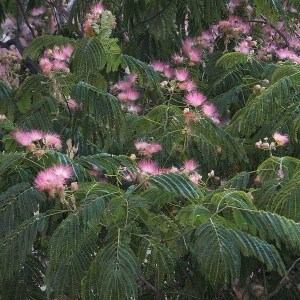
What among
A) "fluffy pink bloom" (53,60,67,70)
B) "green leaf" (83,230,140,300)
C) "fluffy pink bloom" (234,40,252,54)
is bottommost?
"green leaf" (83,230,140,300)

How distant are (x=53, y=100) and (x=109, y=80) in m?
1.50

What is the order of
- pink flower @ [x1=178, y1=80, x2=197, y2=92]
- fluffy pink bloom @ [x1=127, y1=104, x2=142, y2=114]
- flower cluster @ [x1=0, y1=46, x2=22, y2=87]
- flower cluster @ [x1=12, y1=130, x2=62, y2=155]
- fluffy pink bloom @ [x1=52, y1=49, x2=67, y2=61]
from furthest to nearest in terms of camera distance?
flower cluster @ [x1=0, y1=46, x2=22, y2=87] → fluffy pink bloom @ [x1=127, y1=104, x2=142, y2=114] → pink flower @ [x1=178, y1=80, x2=197, y2=92] → fluffy pink bloom @ [x1=52, y1=49, x2=67, y2=61] → flower cluster @ [x1=12, y1=130, x2=62, y2=155]

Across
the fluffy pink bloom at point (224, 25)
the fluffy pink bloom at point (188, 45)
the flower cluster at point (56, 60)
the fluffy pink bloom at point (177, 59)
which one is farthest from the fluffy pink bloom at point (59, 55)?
the fluffy pink bloom at point (224, 25)

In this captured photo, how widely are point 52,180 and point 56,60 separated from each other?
1.10 metres

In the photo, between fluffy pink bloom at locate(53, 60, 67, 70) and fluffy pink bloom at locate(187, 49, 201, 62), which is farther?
fluffy pink bloom at locate(187, 49, 201, 62)

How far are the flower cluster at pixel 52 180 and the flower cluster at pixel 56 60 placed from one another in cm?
92

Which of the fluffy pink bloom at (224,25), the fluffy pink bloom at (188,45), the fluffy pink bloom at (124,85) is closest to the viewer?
the fluffy pink bloom at (124,85)

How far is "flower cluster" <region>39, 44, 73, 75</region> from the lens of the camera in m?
3.62

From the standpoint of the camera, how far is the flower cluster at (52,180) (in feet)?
9.04

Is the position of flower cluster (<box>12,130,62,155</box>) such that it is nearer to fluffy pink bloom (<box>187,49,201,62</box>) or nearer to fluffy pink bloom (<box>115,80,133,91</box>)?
fluffy pink bloom (<box>115,80,133,91</box>)

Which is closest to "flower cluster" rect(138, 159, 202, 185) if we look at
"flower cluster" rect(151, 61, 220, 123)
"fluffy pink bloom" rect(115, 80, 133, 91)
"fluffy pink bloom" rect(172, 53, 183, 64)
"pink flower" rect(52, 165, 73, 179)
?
"pink flower" rect(52, 165, 73, 179)

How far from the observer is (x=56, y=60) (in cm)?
371

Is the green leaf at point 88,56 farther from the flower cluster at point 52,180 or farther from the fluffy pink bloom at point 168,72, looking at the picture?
the flower cluster at point 52,180

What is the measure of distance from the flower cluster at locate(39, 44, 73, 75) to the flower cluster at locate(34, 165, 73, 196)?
921 mm
